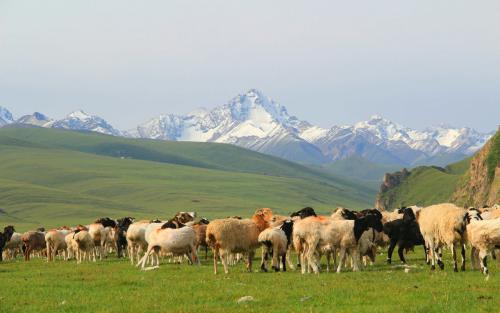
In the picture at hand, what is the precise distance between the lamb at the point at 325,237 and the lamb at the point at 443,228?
256cm

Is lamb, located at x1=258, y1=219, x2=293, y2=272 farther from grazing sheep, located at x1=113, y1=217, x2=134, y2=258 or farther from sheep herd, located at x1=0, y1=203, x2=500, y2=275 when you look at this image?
grazing sheep, located at x1=113, y1=217, x2=134, y2=258

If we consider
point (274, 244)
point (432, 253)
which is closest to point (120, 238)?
point (274, 244)

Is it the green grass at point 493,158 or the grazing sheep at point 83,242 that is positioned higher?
the green grass at point 493,158

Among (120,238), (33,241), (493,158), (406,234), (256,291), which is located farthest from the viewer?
(493,158)

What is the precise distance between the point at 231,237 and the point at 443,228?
806cm

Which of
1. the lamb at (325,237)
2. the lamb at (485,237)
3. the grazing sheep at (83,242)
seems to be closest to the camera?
the lamb at (485,237)

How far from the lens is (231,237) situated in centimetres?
2803

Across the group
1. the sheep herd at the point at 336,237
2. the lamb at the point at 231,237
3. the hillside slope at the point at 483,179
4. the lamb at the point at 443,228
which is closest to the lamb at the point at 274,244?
the sheep herd at the point at 336,237

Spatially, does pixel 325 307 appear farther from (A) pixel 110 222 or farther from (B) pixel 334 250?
(A) pixel 110 222

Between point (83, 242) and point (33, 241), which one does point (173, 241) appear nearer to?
point (83, 242)

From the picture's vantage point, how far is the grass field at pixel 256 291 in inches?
739

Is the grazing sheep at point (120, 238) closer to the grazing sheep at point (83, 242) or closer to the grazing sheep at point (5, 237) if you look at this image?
the grazing sheep at point (83, 242)

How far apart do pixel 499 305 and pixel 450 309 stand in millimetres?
1370

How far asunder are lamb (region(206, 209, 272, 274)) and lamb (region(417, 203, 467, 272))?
266 inches
